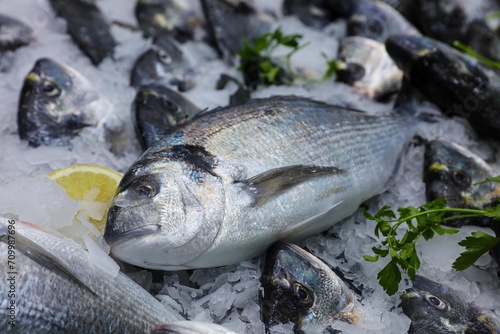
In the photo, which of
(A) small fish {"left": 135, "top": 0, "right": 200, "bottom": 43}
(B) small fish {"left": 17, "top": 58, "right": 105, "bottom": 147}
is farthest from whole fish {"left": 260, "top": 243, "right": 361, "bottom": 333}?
(A) small fish {"left": 135, "top": 0, "right": 200, "bottom": 43}

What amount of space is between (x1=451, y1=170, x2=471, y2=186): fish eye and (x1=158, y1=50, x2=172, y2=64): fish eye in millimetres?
1522

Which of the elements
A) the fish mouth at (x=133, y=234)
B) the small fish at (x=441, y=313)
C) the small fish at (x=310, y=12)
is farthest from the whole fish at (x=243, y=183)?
the small fish at (x=310, y=12)

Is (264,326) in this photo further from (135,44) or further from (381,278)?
(135,44)

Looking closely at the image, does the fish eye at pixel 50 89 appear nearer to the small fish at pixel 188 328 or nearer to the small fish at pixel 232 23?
the small fish at pixel 232 23

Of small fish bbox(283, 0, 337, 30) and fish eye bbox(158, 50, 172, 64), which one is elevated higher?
small fish bbox(283, 0, 337, 30)

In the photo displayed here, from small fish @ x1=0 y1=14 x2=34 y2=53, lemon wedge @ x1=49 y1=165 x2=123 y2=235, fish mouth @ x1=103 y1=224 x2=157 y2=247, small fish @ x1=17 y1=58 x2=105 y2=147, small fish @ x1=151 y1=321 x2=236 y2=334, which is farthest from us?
small fish @ x1=0 y1=14 x2=34 y2=53

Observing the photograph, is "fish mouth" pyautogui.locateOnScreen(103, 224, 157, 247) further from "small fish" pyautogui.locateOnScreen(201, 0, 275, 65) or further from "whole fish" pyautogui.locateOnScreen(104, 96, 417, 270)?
"small fish" pyautogui.locateOnScreen(201, 0, 275, 65)

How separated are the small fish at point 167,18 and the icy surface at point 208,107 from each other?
78 millimetres

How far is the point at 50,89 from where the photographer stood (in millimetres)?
2436

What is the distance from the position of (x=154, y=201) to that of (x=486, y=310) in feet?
3.83

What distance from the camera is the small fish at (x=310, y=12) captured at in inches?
132

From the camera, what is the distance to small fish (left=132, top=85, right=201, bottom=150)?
2.25 m

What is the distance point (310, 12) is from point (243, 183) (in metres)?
1.97

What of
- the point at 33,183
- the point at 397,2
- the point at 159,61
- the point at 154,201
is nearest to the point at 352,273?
the point at 154,201
